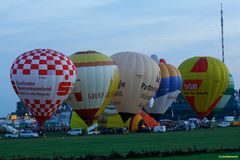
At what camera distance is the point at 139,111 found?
2071 inches

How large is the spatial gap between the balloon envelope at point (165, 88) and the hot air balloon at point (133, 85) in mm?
5338

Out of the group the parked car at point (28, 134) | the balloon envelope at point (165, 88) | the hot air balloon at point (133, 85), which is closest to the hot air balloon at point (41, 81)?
the parked car at point (28, 134)

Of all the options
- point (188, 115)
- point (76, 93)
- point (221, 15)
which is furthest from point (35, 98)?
point (188, 115)

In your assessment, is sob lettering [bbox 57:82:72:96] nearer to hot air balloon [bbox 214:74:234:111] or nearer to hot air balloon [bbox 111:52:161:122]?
hot air balloon [bbox 111:52:161:122]

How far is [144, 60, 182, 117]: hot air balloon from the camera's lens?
58.1 metres

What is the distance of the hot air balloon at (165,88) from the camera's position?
190 feet

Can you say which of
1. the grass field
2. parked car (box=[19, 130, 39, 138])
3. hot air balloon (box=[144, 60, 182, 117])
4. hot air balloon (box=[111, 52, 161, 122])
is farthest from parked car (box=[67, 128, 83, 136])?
the grass field

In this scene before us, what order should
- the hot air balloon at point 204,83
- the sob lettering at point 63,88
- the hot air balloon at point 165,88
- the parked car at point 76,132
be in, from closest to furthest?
the sob lettering at point 63,88 → the parked car at point 76,132 → the hot air balloon at point 165,88 → the hot air balloon at point 204,83

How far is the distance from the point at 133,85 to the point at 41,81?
980cm

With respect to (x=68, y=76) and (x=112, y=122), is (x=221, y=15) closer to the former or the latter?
(x=112, y=122)

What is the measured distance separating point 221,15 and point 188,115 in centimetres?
5063

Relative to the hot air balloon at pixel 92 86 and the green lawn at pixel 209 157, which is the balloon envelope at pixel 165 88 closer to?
the hot air balloon at pixel 92 86

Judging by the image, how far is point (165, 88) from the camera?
5831cm

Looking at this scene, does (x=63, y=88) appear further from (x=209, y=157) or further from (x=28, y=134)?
(x=209, y=157)
